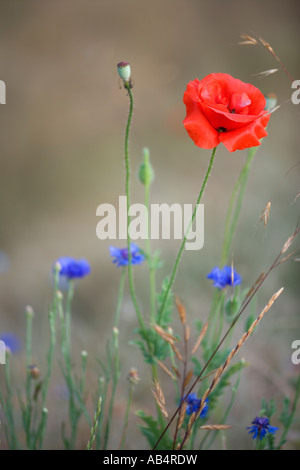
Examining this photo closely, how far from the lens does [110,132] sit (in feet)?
6.06

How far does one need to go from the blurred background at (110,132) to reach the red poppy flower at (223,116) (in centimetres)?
100

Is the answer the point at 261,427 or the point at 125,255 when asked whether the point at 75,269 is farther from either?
the point at 261,427

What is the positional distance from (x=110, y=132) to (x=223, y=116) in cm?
125

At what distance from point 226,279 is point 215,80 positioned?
12.3 inches

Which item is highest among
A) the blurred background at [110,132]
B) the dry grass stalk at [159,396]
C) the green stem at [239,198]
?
the blurred background at [110,132]

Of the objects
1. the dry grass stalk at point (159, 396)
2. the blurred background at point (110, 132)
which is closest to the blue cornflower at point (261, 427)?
the dry grass stalk at point (159, 396)

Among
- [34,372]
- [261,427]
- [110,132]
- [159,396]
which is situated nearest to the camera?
[159,396]

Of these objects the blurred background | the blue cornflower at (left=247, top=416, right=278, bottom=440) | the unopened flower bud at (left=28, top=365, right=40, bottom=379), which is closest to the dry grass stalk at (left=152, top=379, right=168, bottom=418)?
the blue cornflower at (left=247, top=416, right=278, bottom=440)

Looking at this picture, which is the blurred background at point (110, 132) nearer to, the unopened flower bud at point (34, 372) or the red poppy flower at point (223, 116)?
the unopened flower bud at point (34, 372)

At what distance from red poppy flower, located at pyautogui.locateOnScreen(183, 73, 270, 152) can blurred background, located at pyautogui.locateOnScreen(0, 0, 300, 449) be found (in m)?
1.00

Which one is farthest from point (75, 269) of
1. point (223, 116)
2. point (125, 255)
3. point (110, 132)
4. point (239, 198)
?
point (110, 132)

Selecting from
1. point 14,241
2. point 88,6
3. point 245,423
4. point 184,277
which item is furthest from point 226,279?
point 88,6

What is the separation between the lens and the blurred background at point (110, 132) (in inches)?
68.1

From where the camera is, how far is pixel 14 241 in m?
1.80
